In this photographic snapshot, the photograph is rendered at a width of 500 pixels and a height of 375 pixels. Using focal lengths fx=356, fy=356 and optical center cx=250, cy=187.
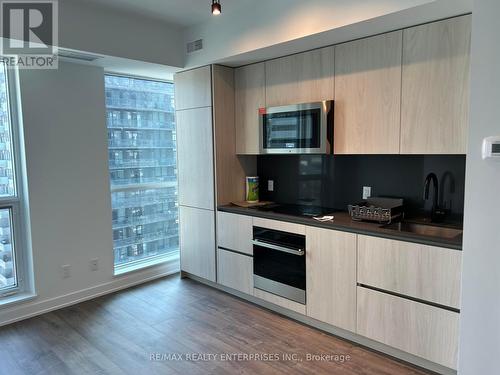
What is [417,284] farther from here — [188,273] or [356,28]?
[188,273]

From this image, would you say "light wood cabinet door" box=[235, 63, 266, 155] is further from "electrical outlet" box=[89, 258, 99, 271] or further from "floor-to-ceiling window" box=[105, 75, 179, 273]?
"electrical outlet" box=[89, 258, 99, 271]

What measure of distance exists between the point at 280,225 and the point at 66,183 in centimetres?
210

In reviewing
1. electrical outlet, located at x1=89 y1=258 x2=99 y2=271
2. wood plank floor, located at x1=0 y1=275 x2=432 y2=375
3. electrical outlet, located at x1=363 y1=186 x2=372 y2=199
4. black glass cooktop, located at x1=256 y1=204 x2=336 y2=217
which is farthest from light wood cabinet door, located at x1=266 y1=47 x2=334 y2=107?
electrical outlet, located at x1=89 y1=258 x2=99 y2=271

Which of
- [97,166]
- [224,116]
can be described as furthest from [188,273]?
[224,116]

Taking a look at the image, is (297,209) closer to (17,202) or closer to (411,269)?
(411,269)

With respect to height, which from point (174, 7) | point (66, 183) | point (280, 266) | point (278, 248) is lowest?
point (280, 266)

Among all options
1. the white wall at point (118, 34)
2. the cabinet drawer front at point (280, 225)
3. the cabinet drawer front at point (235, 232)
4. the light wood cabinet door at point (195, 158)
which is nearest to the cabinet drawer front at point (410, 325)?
the cabinet drawer front at point (280, 225)

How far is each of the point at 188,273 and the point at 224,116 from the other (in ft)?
6.10

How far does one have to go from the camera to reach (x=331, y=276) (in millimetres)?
2787

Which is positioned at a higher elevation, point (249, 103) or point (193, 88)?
point (193, 88)

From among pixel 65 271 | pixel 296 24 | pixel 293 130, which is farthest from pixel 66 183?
pixel 296 24

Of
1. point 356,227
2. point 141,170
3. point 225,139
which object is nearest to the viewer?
point 356,227

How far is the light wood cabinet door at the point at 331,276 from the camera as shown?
2.67m

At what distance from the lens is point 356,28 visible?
250 centimetres
